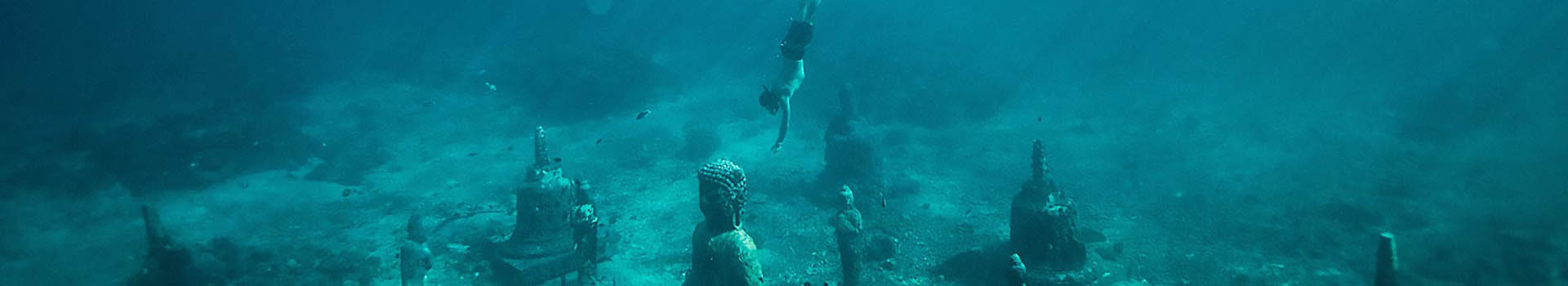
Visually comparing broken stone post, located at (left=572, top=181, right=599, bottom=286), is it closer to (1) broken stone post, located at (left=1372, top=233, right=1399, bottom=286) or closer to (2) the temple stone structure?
(2) the temple stone structure

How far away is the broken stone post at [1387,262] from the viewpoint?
21.2 feet

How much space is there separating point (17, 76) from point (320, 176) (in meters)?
40.1

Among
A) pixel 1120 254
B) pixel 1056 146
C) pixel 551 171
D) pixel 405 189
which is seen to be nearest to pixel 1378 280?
pixel 1120 254

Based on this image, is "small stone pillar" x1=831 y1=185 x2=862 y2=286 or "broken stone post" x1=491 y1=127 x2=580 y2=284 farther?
"broken stone post" x1=491 y1=127 x2=580 y2=284

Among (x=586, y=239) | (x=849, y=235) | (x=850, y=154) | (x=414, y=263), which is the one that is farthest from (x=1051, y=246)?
(x=414, y=263)

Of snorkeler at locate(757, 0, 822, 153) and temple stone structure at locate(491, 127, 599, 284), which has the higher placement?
snorkeler at locate(757, 0, 822, 153)

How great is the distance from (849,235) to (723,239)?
13.2 ft

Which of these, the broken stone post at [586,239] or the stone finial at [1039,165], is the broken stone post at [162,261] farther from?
the stone finial at [1039,165]

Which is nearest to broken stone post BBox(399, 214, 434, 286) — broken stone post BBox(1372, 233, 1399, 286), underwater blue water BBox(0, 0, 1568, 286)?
underwater blue water BBox(0, 0, 1568, 286)

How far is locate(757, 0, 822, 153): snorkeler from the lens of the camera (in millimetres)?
9820

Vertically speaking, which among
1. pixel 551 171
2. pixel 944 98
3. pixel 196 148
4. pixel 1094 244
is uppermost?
pixel 944 98

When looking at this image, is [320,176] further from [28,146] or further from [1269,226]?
[1269,226]

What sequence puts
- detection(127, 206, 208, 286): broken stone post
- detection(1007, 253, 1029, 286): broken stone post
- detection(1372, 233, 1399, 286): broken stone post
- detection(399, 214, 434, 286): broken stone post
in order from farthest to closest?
detection(399, 214, 434, 286): broken stone post
detection(127, 206, 208, 286): broken stone post
detection(1007, 253, 1029, 286): broken stone post
detection(1372, 233, 1399, 286): broken stone post

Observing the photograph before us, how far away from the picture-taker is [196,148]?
2278 cm
